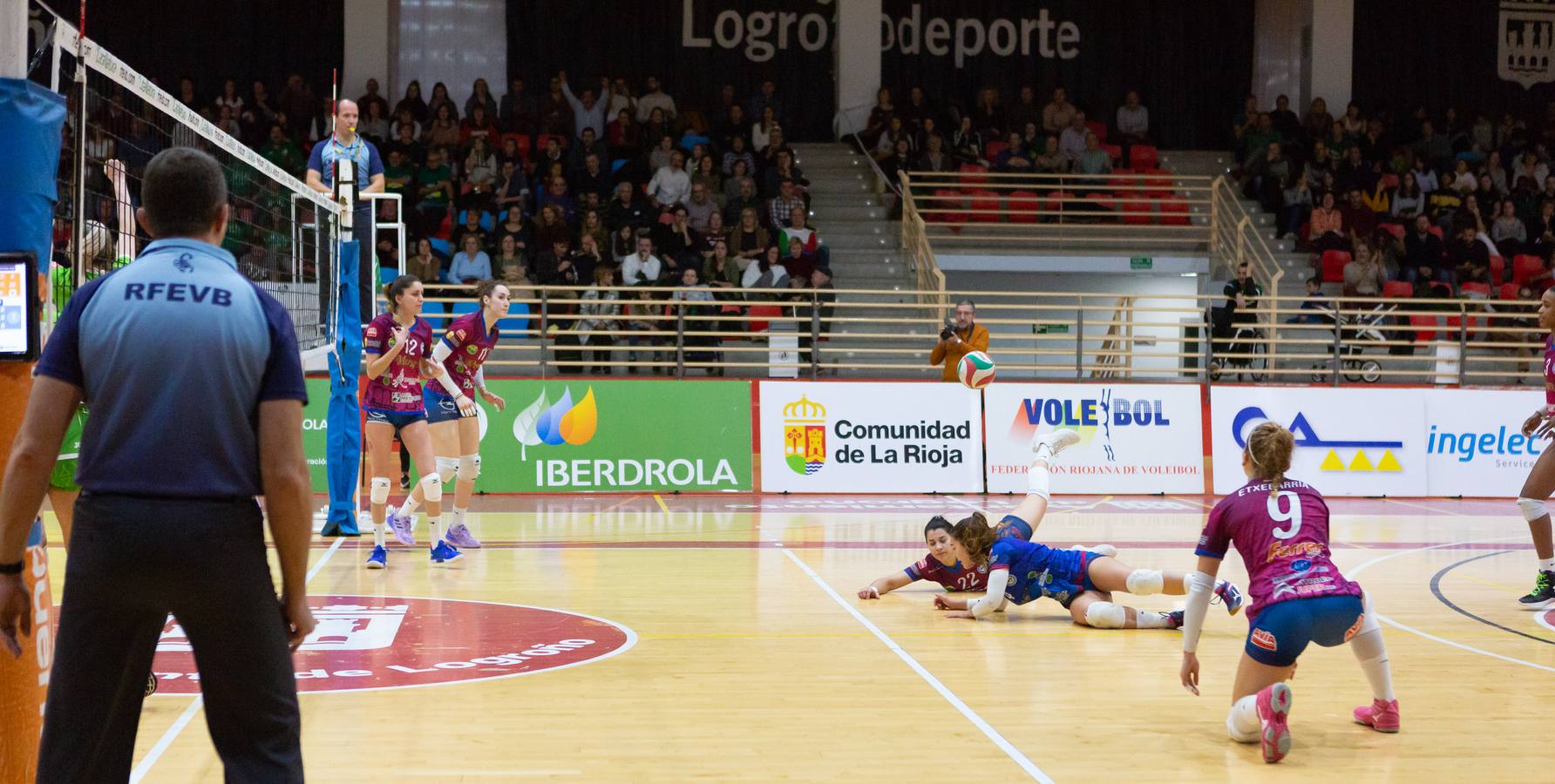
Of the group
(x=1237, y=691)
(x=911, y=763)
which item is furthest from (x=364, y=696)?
(x=1237, y=691)

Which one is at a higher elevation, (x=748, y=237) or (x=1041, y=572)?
(x=748, y=237)

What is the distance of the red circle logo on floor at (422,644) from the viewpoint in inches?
243

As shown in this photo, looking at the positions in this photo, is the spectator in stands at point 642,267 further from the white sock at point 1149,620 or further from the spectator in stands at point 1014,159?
the white sock at point 1149,620

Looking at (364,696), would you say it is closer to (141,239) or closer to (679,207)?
(141,239)

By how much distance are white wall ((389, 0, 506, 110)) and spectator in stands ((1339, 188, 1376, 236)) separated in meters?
14.9

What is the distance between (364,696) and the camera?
5.77 m

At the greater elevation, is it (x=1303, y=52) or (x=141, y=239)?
(x=1303, y=52)

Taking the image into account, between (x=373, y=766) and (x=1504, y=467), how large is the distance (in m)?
16.1

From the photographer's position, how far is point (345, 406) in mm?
10891

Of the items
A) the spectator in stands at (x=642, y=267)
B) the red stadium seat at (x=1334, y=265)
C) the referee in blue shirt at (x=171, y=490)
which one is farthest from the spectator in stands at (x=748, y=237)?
the referee in blue shirt at (x=171, y=490)

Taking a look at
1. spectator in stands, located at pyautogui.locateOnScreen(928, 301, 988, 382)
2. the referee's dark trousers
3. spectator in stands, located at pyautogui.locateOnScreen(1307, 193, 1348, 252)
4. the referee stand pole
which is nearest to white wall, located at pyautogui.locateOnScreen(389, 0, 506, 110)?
spectator in stands, located at pyautogui.locateOnScreen(928, 301, 988, 382)

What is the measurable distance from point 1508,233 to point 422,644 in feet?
70.3

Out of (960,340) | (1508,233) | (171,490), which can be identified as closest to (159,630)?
(171,490)

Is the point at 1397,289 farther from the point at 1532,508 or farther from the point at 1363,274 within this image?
the point at 1532,508
